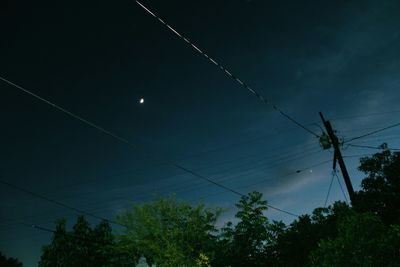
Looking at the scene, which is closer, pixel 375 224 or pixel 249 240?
pixel 375 224

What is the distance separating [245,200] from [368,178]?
1122cm

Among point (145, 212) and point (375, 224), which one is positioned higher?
point (145, 212)

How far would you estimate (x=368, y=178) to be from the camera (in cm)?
2514

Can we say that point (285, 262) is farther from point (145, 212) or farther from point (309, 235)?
point (145, 212)

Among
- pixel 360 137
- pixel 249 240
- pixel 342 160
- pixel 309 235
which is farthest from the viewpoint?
pixel 249 240

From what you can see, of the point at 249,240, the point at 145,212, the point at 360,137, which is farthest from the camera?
the point at 145,212

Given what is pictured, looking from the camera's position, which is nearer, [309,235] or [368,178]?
[368,178]

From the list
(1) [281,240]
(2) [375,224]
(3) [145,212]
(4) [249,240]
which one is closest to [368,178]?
(1) [281,240]

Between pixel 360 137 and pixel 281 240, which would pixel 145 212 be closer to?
pixel 281 240

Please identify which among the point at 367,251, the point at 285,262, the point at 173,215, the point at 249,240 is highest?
the point at 173,215

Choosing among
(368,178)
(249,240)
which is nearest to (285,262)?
(249,240)

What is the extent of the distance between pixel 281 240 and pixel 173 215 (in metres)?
9.37

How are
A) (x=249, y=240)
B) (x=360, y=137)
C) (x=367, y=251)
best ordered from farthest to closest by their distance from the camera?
(x=249, y=240) < (x=360, y=137) < (x=367, y=251)

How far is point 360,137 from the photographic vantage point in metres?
23.4
